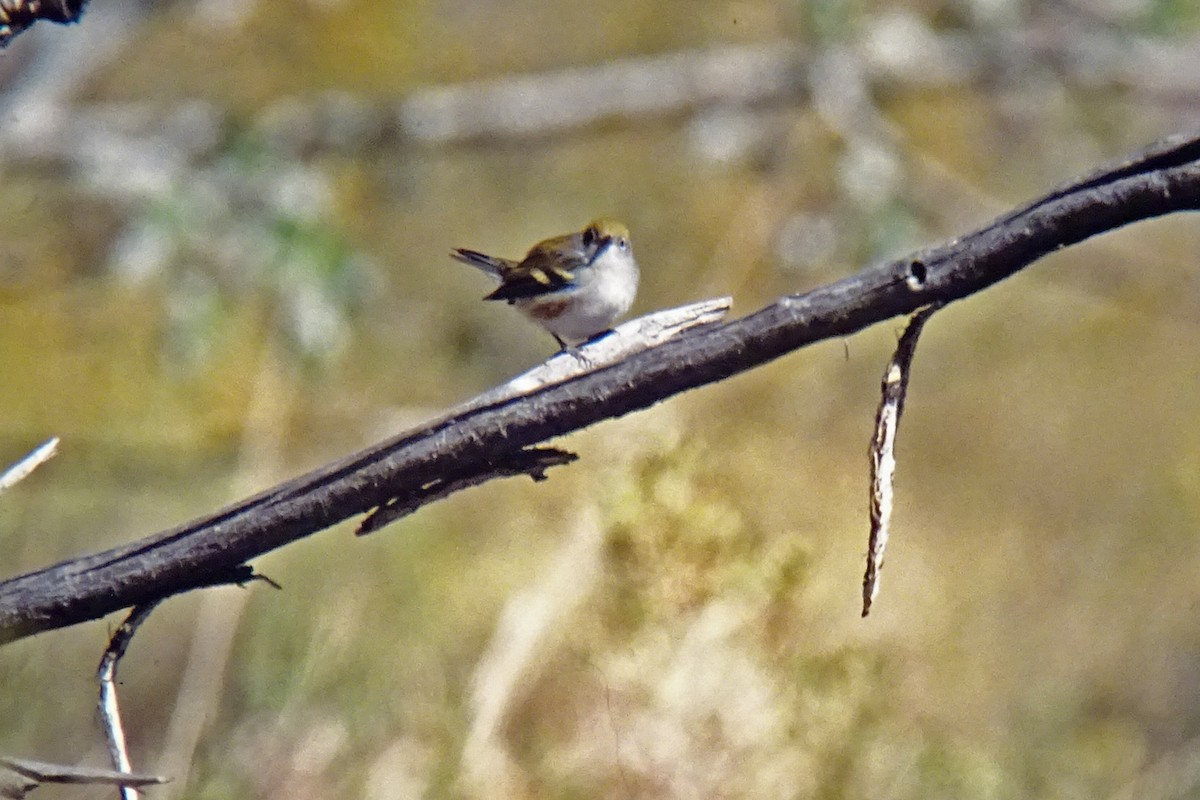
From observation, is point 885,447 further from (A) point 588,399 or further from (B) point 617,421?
(B) point 617,421

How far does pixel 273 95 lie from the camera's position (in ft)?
17.3

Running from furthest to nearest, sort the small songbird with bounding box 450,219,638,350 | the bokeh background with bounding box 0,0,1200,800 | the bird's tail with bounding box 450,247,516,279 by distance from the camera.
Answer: the bird's tail with bounding box 450,247,516,279 < the small songbird with bounding box 450,219,638,350 < the bokeh background with bounding box 0,0,1200,800

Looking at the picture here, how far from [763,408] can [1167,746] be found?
1.49 metres

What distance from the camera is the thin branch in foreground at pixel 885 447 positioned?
989 millimetres

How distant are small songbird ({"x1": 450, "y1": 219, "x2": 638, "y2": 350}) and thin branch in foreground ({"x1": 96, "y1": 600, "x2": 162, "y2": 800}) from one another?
1982 millimetres

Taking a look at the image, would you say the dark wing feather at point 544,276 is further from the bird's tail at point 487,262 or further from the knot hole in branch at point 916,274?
the knot hole in branch at point 916,274

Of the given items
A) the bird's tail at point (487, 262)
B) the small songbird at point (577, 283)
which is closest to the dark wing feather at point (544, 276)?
the small songbird at point (577, 283)

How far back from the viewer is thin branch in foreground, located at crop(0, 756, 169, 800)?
869mm

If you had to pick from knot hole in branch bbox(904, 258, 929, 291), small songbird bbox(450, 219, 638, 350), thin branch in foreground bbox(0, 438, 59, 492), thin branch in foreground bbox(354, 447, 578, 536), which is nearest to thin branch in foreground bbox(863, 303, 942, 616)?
knot hole in branch bbox(904, 258, 929, 291)

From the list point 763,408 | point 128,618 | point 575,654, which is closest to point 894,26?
point 763,408

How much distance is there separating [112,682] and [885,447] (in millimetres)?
616

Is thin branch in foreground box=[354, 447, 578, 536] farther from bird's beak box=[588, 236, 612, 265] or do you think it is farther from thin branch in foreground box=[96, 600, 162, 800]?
bird's beak box=[588, 236, 612, 265]

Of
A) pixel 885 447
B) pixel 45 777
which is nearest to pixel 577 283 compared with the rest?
pixel 885 447

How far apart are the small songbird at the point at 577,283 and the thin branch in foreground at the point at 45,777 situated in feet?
6.95
